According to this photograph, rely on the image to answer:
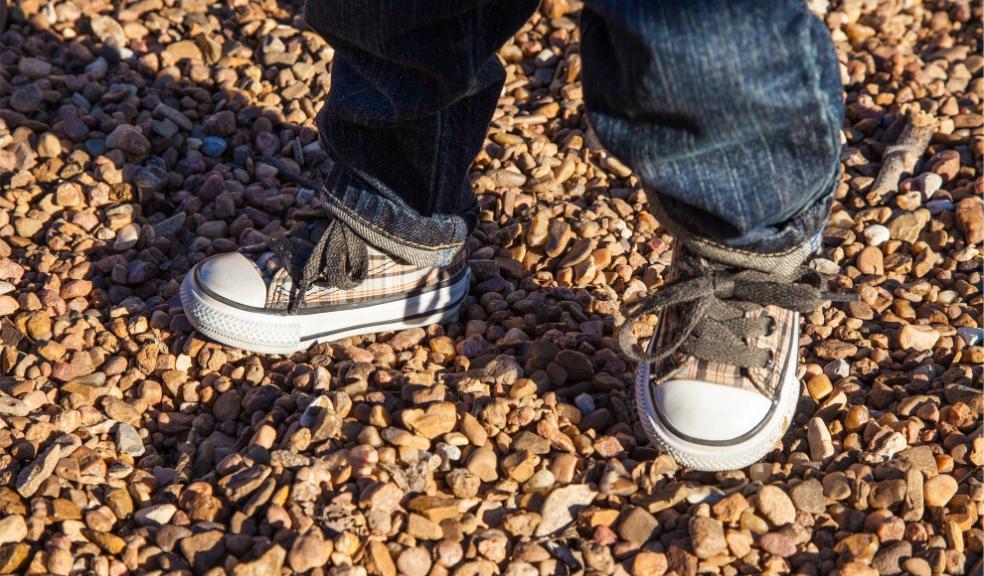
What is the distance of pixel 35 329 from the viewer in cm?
200

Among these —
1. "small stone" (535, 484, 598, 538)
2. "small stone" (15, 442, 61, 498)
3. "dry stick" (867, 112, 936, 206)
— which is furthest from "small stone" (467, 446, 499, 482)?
"dry stick" (867, 112, 936, 206)

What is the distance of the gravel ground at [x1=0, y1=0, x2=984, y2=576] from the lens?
1.59 m

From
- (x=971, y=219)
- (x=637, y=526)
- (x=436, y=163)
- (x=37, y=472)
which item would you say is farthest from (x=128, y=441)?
(x=971, y=219)

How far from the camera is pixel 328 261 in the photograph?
193cm

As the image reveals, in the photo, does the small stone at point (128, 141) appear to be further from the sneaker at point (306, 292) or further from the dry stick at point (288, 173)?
the sneaker at point (306, 292)

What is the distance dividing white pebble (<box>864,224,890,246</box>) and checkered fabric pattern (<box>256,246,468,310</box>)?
101 cm

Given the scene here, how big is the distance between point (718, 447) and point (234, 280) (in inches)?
37.1

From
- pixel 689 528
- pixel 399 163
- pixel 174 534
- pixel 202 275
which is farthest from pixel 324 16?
pixel 689 528

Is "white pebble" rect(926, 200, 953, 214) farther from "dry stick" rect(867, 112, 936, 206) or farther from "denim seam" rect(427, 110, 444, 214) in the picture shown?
"denim seam" rect(427, 110, 444, 214)

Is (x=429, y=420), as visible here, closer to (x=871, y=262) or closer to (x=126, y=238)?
(x=126, y=238)

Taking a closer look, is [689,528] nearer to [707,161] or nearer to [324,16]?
[707,161]

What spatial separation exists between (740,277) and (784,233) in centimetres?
13

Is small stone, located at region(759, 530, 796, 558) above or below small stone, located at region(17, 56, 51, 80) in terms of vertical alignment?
above

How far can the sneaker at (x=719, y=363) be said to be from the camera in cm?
167
